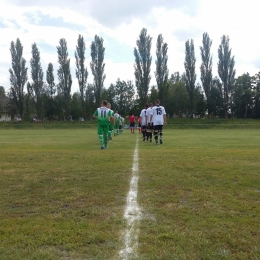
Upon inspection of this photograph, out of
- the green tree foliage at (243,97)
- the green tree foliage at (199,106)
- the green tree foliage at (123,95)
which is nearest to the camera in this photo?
the green tree foliage at (199,106)

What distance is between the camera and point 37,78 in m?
62.5

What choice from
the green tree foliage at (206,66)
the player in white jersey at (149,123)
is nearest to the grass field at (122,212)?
the player in white jersey at (149,123)

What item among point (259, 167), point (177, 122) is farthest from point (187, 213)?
point (177, 122)

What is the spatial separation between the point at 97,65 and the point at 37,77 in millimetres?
12632

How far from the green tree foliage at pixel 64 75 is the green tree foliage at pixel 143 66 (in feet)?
42.4

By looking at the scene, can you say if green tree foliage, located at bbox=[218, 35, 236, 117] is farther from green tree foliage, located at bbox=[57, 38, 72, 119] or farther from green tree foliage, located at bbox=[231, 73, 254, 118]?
green tree foliage, located at bbox=[57, 38, 72, 119]

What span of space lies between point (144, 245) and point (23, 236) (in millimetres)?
1237

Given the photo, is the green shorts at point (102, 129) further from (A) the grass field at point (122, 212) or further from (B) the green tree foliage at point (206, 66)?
(B) the green tree foliage at point (206, 66)

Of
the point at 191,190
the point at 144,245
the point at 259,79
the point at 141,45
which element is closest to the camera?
the point at 144,245

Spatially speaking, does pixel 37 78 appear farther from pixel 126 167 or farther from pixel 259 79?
pixel 126 167

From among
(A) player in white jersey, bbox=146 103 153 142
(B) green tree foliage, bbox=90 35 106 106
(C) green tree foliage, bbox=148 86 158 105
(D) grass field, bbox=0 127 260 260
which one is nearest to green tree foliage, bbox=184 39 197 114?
A: (C) green tree foliage, bbox=148 86 158 105

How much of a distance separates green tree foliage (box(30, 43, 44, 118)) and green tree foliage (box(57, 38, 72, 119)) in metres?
4.80

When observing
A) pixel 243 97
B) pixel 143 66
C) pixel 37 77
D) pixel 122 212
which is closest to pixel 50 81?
pixel 37 77

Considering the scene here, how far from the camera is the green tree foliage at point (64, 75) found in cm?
5997
